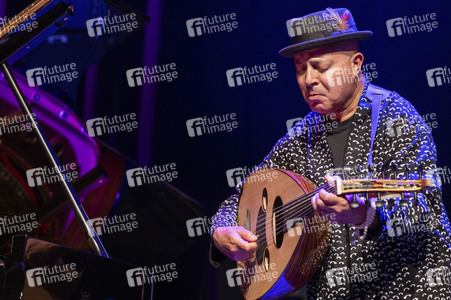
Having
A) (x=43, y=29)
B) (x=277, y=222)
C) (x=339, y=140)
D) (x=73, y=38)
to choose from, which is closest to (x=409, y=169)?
(x=339, y=140)

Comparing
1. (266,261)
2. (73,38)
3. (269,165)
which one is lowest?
(266,261)

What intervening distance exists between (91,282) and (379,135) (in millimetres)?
1445

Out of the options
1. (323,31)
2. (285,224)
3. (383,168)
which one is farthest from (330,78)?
(285,224)

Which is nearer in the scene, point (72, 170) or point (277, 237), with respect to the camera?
point (277, 237)

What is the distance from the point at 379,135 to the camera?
103 inches

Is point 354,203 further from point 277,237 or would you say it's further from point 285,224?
point 277,237

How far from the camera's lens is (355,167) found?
2.59m

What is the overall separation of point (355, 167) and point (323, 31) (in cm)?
70

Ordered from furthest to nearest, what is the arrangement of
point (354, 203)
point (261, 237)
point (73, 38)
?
point (73, 38)
point (261, 237)
point (354, 203)

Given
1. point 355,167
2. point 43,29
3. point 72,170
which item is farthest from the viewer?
point 72,170

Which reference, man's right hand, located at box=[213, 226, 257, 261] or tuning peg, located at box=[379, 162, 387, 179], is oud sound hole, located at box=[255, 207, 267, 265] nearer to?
man's right hand, located at box=[213, 226, 257, 261]

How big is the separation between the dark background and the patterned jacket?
140cm

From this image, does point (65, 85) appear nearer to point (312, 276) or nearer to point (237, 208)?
point (237, 208)

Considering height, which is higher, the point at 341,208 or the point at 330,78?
the point at 330,78
